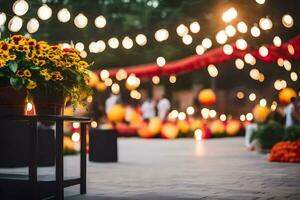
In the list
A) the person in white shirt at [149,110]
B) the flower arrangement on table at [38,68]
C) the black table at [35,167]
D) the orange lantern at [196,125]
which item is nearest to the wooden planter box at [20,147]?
the flower arrangement on table at [38,68]

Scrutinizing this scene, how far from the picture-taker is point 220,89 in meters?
37.2

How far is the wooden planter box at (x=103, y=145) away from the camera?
46.0 ft

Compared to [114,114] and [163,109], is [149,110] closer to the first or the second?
[163,109]

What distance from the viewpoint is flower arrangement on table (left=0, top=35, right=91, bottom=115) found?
7016 millimetres

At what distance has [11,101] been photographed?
277 inches

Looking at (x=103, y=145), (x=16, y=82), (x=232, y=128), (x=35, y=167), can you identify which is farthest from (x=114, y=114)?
(x=35, y=167)

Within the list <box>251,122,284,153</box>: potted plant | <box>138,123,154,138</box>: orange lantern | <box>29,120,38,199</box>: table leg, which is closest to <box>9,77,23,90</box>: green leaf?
<box>29,120,38,199</box>: table leg

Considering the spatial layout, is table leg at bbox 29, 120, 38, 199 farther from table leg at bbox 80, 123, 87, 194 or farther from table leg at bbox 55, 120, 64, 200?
table leg at bbox 80, 123, 87, 194

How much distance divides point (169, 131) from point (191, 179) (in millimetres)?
17103

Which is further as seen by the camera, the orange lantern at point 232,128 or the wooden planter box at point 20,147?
the orange lantern at point 232,128

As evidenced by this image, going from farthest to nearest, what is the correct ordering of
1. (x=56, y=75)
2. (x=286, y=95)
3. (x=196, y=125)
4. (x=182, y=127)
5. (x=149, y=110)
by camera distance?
(x=149, y=110) → (x=196, y=125) → (x=182, y=127) → (x=286, y=95) → (x=56, y=75)

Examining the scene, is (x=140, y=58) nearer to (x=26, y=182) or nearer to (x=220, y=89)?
(x=220, y=89)

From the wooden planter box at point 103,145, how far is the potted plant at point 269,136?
4.56 m

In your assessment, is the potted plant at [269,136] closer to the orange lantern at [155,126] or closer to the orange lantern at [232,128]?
the orange lantern at [155,126]
